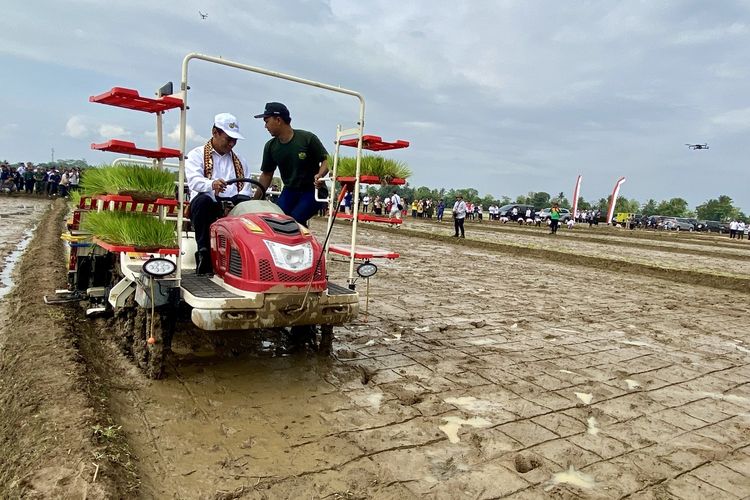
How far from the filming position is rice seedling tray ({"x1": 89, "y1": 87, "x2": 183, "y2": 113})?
4062 mm

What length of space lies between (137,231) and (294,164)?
5.68 feet

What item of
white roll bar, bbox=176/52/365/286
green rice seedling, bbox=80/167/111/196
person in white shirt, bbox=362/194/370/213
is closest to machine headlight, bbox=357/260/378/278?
white roll bar, bbox=176/52/365/286

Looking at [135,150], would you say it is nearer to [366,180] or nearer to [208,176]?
[208,176]

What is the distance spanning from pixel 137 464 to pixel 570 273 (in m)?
11.6

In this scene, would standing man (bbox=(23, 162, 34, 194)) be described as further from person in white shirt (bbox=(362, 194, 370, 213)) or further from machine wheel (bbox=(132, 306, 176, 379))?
machine wheel (bbox=(132, 306, 176, 379))

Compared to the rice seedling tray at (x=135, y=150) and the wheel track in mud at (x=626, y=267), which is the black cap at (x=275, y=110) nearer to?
the rice seedling tray at (x=135, y=150)

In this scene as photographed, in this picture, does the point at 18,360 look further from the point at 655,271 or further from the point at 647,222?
the point at 647,222

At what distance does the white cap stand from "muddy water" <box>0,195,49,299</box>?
451 centimetres

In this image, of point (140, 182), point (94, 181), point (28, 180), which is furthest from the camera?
point (28, 180)

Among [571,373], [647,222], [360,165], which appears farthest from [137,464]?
[647,222]

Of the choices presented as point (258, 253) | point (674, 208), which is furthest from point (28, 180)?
point (674, 208)

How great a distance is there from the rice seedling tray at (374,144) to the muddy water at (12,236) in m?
5.25

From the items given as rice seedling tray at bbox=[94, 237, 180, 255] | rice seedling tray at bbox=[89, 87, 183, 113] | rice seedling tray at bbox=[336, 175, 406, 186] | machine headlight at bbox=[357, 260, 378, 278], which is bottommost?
machine headlight at bbox=[357, 260, 378, 278]

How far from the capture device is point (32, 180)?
104ft
